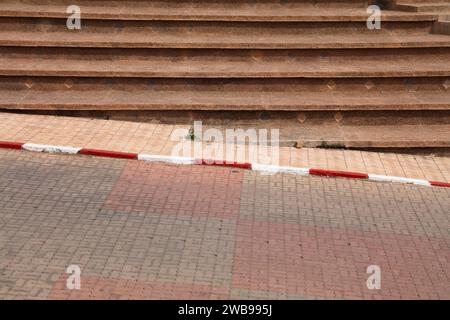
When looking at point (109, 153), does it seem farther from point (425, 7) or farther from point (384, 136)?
point (425, 7)

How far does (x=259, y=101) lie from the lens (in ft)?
42.5

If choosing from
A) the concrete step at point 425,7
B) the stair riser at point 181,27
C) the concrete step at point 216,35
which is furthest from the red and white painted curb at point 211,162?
the concrete step at point 425,7

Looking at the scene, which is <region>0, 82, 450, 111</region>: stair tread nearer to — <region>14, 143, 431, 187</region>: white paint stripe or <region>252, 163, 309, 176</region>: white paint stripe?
<region>14, 143, 431, 187</region>: white paint stripe

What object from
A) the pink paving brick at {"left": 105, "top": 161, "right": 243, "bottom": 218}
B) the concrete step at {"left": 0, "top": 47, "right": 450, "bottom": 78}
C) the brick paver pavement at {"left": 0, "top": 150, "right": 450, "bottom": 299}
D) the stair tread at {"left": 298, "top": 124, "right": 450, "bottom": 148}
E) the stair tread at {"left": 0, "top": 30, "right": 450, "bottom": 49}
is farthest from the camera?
the stair tread at {"left": 0, "top": 30, "right": 450, "bottom": 49}

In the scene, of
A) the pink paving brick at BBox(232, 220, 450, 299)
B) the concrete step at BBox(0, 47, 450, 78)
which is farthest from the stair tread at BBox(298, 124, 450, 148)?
the pink paving brick at BBox(232, 220, 450, 299)

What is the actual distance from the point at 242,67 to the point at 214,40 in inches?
38.8

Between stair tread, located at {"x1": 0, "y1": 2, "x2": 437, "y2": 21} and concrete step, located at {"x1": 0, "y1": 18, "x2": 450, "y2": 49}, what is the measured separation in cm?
12

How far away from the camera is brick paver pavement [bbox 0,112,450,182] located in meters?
11.5

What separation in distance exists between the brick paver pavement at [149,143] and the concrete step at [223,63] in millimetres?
1275

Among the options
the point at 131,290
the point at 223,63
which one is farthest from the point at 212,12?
the point at 131,290

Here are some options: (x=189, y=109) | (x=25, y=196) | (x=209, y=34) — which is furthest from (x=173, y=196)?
(x=209, y=34)

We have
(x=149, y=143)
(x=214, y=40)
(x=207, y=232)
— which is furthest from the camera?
(x=214, y=40)

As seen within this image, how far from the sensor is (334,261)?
853cm

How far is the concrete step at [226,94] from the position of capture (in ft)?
41.8
